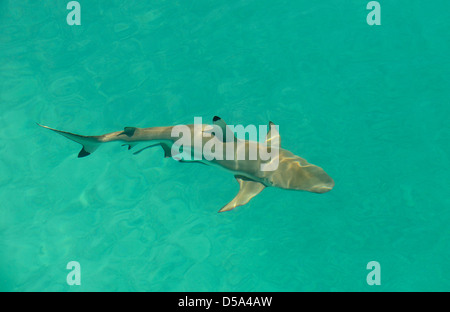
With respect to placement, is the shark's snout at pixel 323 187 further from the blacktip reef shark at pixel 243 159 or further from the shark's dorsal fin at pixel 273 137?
the shark's dorsal fin at pixel 273 137

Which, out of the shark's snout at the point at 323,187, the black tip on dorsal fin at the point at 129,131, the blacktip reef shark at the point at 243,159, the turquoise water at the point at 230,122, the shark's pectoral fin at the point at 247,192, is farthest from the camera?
the turquoise water at the point at 230,122

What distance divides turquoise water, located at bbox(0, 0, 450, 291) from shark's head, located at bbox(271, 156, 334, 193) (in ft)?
3.82

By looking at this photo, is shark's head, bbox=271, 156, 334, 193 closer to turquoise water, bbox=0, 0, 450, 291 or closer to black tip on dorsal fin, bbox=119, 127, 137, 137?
turquoise water, bbox=0, 0, 450, 291

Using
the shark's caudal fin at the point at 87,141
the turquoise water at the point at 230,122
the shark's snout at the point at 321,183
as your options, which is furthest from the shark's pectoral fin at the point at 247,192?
the shark's caudal fin at the point at 87,141

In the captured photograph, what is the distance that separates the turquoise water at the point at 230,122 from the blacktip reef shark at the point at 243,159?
0.86m

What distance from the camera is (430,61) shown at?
27.5 feet

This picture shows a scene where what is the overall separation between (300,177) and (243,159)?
1.02m

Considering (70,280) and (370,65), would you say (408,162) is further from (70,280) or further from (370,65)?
(70,280)

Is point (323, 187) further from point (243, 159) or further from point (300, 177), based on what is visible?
point (243, 159)

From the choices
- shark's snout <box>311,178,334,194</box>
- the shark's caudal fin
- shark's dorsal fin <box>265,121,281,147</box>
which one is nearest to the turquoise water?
shark's dorsal fin <box>265,121,281,147</box>

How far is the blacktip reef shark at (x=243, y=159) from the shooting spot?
595 cm

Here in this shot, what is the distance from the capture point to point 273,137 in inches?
279

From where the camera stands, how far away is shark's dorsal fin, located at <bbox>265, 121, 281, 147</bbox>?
22.9 ft

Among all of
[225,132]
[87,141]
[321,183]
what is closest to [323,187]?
[321,183]
